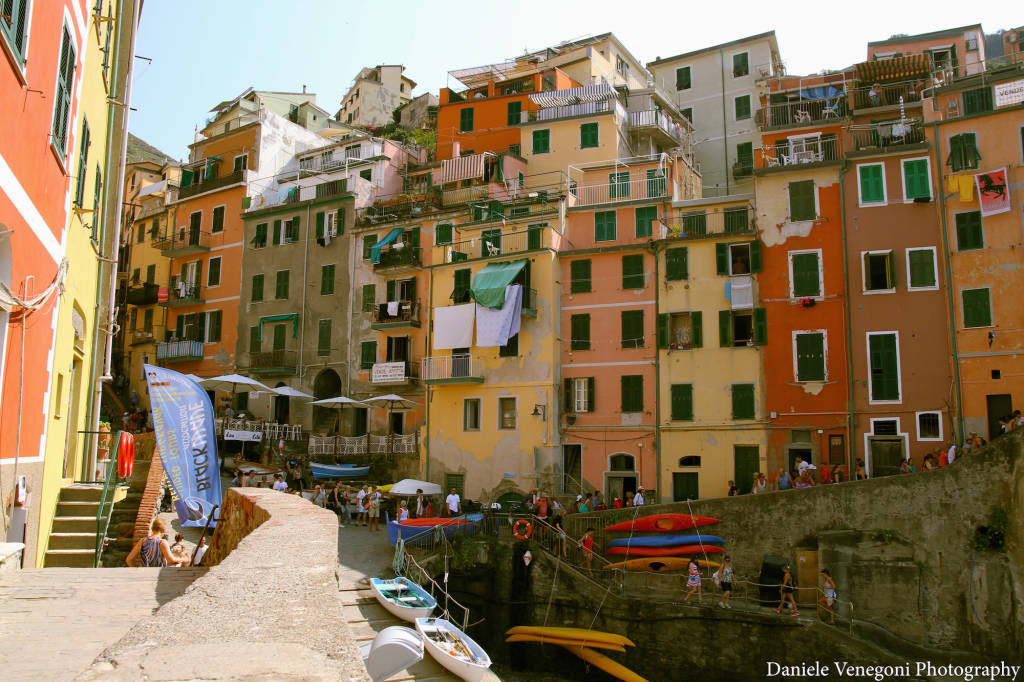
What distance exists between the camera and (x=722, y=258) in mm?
32219

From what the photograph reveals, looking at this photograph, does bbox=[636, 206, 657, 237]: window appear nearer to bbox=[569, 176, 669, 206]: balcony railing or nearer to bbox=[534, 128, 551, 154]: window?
bbox=[569, 176, 669, 206]: balcony railing

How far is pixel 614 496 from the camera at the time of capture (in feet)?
107

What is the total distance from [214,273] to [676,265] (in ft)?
93.6

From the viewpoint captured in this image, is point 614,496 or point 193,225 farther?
point 193,225

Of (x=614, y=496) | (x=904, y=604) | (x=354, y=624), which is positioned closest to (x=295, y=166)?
(x=614, y=496)

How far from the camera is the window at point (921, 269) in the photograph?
95.8 feet

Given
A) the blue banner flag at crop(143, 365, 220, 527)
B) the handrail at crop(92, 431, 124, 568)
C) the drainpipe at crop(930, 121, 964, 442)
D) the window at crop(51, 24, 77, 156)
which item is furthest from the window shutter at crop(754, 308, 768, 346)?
the window at crop(51, 24, 77, 156)

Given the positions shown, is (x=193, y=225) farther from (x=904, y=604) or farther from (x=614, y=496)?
(x=904, y=604)

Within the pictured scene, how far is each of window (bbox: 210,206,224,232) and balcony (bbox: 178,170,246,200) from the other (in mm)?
1347

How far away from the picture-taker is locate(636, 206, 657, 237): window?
34438 mm

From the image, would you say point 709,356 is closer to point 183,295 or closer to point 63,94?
point 63,94

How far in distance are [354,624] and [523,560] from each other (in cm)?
853

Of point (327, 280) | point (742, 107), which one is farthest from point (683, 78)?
point (327, 280)

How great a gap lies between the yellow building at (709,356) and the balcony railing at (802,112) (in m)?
6.84
